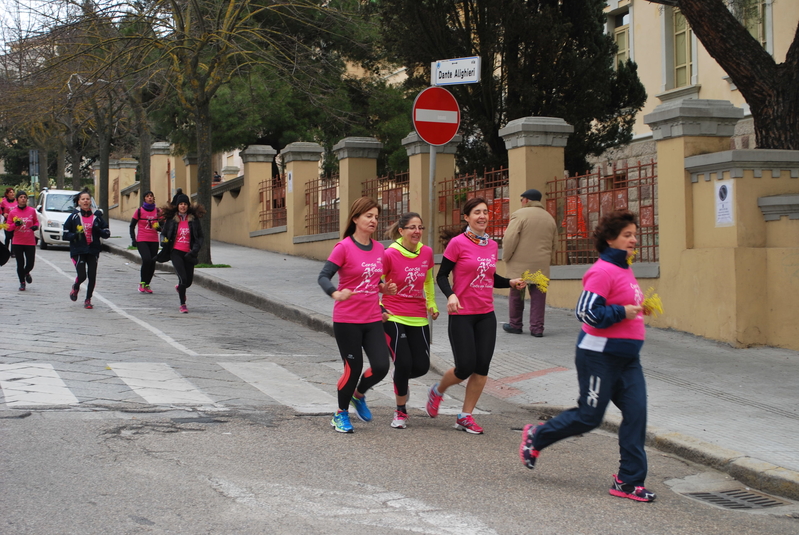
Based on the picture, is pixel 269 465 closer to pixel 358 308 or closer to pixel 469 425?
pixel 358 308

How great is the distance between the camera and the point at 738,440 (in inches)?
247

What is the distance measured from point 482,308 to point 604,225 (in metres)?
1.67

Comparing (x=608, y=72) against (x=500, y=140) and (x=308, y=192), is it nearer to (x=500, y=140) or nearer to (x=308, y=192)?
(x=500, y=140)

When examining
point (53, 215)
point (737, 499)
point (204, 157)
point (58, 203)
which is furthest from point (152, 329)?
point (58, 203)

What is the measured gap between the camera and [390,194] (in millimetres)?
17578

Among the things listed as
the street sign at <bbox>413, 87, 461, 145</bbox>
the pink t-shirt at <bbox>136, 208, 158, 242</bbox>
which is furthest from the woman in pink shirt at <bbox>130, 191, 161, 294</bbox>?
the street sign at <bbox>413, 87, 461, 145</bbox>

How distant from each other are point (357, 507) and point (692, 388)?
4.40 meters

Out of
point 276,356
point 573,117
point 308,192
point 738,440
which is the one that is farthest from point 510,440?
point 308,192

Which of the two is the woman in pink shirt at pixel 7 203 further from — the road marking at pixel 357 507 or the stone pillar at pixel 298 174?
the road marking at pixel 357 507

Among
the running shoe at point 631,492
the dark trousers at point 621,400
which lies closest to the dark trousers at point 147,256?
the dark trousers at point 621,400

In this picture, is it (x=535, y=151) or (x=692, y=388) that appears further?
(x=535, y=151)

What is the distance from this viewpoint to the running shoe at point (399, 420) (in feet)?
21.9

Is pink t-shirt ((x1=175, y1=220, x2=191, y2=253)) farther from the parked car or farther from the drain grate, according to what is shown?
the parked car

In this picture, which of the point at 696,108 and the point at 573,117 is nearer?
the point at 696,108
